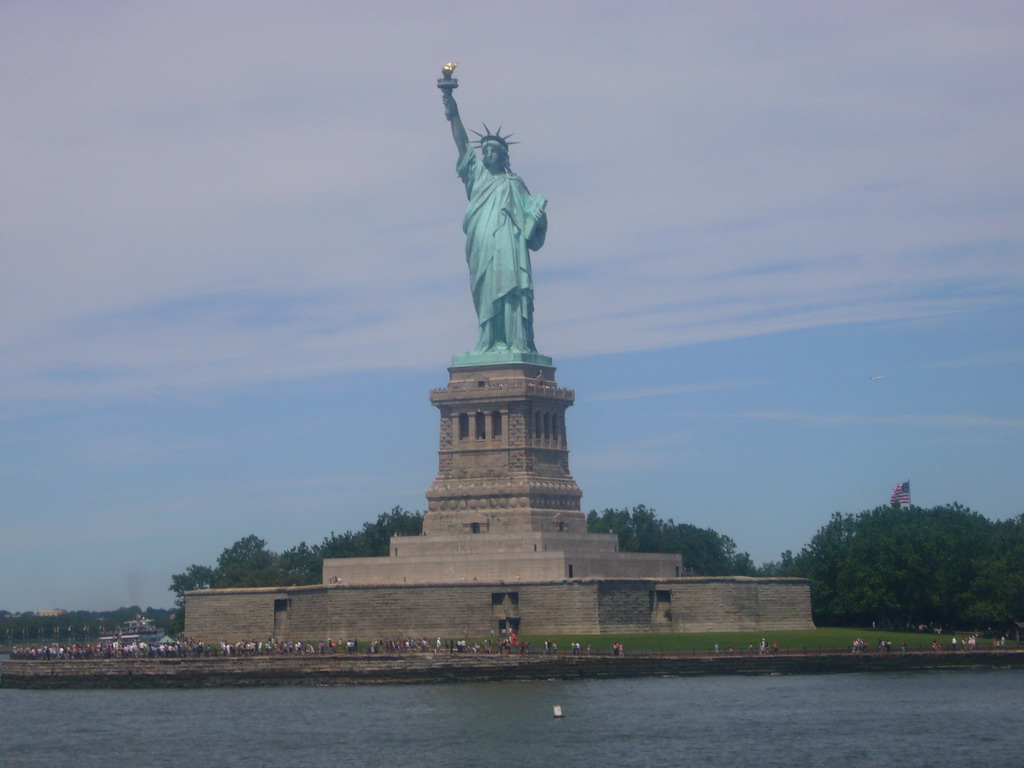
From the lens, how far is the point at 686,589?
79375 millimetres

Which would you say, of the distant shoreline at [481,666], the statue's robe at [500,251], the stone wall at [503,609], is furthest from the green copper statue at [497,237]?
the distant shoreline at [481,666]

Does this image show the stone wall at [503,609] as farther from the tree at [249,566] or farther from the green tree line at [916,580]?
the tree at [249,566]

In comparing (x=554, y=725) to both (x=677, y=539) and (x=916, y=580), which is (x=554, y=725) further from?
(x=677, y=539)

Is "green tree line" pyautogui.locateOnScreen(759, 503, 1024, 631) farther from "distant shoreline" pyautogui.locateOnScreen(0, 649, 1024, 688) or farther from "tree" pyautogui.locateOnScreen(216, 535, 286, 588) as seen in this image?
"tree" pyautogui.locateOnScreen(216, 535, 286, 588)

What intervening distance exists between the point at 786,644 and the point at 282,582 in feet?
Answer: 103

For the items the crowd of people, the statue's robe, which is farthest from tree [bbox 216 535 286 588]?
the statue's robe

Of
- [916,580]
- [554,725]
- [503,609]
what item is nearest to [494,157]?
[503,609]

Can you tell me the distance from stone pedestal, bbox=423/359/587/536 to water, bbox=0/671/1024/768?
12.1 meters

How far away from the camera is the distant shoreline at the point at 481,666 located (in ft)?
234

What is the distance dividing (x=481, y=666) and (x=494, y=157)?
23411 mm

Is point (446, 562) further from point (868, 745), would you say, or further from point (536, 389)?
point (868, 745)

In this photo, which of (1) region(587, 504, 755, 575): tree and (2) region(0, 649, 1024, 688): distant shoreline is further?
(1) region(587, 504, 755, 575): tree

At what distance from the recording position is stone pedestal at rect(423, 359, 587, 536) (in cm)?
8106

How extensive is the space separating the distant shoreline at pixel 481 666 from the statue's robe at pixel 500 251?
16344 mm
